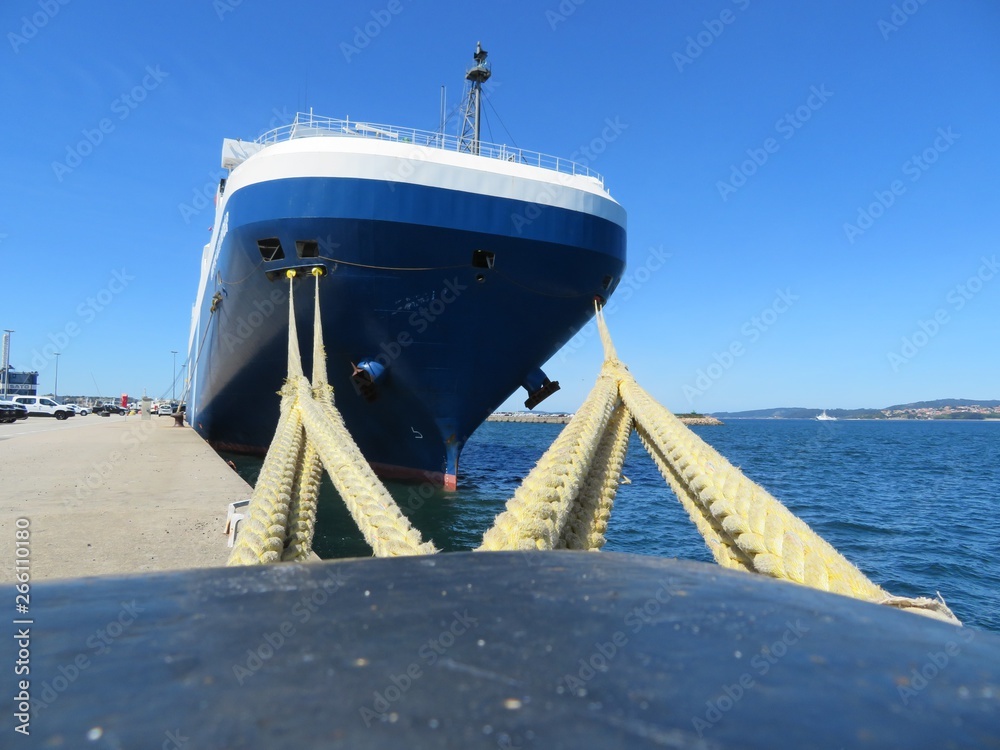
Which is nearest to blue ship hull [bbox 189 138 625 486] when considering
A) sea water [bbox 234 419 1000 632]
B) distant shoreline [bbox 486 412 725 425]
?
sea water [bbox 234 419 1000 632]

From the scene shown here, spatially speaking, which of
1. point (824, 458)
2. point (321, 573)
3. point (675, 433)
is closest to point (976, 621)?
point (675, 433)

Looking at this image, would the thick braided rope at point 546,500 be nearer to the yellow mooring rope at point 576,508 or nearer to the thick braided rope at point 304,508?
the yellow mooring rope at point 576,508

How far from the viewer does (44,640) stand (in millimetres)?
1229

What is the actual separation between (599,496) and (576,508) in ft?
1.36

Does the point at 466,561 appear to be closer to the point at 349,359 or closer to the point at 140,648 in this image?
the point at 140,648

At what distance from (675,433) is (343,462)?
7.83ft

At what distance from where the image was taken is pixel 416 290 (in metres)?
9.45

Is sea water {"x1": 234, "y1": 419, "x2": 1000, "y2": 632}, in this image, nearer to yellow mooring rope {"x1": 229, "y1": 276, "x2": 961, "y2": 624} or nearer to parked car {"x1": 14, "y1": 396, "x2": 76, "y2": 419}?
yellow mooring rope {"x1": 229, "y1": 276, "x2": 961, "y2": 624}

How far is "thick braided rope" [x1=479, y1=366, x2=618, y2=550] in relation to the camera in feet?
7.97

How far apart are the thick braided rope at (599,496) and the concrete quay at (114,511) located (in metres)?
2.16

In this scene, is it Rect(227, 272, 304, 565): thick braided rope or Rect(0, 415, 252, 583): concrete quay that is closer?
Rect(227, 272, 304, 565): thick braided rope

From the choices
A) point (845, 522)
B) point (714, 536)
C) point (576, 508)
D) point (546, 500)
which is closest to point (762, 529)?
point (714, 536)

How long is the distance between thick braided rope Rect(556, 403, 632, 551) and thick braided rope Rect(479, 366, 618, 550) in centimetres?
23

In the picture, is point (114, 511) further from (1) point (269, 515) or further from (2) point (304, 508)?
(1) point (269, 515)
